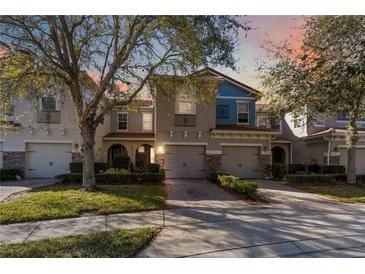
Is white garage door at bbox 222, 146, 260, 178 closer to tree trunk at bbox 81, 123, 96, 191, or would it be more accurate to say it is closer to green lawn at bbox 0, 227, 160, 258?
tree trunk at bbox 81, 123, 96, 191

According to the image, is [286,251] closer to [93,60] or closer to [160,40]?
[160,40]

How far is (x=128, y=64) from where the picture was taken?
33.9 feet

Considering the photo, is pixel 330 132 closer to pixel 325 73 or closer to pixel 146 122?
pixel 325 73

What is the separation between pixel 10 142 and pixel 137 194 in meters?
9.60

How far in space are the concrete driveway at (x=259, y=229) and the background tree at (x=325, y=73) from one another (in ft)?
13.2

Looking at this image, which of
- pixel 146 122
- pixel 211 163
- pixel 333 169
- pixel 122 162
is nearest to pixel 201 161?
pixel 211 163

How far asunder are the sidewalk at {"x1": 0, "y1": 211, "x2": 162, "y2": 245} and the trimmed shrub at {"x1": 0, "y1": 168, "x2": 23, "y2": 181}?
30.3 ft

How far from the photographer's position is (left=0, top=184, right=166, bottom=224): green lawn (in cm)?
667

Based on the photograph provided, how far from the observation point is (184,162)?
15.5 meters

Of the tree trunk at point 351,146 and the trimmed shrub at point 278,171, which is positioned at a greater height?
the tree trunk at point 351,146

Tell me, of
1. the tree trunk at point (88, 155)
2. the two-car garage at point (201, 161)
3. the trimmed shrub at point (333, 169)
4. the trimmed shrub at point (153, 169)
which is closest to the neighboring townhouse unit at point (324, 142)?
the trimmed shrub at point (333, 169)

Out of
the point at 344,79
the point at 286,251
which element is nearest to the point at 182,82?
the point at 344,79

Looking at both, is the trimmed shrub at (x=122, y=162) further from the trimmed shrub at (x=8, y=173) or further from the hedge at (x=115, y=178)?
the trimmed shrub at (x=8, y=173)

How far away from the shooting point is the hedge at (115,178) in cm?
1212
